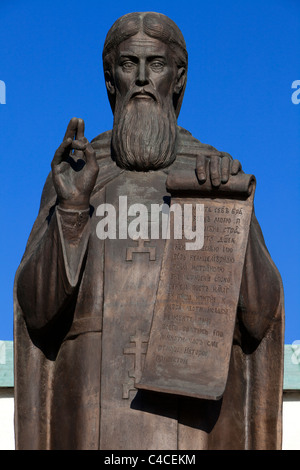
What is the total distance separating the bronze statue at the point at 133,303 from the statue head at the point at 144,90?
10 mm

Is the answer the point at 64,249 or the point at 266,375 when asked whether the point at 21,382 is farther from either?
the point at 266,375

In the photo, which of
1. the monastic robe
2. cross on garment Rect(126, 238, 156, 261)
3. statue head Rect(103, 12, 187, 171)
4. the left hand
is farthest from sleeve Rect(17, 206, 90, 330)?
statue head Rect(103, 12, 187, 171)

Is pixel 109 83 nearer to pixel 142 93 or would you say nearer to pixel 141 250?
pixel 142 93

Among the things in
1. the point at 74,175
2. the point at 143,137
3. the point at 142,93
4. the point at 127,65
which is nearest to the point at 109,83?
the point at 127,65

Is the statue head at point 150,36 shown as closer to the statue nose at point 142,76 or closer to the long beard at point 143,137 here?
the statue nose at point 142,76

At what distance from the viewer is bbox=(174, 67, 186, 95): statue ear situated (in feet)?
29.2

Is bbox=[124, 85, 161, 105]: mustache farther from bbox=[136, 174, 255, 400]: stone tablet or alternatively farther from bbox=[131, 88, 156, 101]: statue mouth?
bbox=[136, 174, 255, 400]: stone tablet

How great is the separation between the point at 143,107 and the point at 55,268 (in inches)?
62.4

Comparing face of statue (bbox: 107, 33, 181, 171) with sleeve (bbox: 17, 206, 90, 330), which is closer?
sleeve (bbox: 17, 206, 90, 330)

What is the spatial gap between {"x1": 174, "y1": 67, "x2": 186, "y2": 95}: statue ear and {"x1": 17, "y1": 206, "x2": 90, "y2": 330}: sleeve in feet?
5.49

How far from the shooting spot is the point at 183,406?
7.68 m

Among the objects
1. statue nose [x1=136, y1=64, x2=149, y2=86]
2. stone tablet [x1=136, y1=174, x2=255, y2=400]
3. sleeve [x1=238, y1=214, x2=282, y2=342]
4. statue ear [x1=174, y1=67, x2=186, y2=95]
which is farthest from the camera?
statue ear [x1=174, y1=67, x2=186, y2=95]

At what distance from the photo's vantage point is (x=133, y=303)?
7.91 m

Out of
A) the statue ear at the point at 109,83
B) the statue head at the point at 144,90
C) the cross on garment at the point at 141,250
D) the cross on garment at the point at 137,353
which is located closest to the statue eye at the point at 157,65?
the statue head at the point at 144,90
